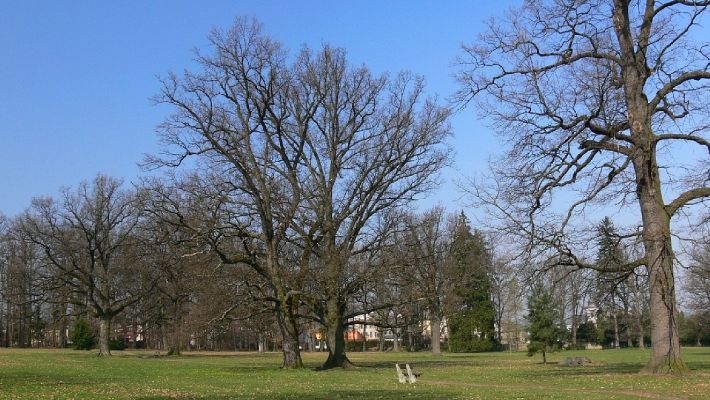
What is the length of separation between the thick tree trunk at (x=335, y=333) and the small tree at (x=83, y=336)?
5128 cm

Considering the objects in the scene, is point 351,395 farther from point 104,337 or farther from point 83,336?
point 83,336

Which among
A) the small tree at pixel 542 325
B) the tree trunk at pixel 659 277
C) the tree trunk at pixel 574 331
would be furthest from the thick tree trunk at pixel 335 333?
the tree trunk at pixel 574 331

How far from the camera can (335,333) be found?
36094 millimetres

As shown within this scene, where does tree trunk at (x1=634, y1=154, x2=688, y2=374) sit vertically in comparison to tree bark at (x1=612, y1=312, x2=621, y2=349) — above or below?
above

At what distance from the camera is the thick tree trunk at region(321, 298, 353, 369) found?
3584 centimetres

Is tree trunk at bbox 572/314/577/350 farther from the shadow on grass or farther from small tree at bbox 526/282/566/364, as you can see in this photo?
the shadow on grass

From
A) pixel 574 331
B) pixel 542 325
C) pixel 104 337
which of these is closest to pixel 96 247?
pixel 104 337

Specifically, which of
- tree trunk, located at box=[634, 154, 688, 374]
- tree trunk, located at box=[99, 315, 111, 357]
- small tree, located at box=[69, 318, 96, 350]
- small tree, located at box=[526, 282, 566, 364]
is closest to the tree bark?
small tree, located at box=[526, 282, 566, 364]

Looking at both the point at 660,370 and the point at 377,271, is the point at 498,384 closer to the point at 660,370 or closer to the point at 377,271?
the point at 660,370

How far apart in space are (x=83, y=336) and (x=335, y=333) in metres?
52.0

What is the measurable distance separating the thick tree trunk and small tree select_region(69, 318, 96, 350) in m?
51.3

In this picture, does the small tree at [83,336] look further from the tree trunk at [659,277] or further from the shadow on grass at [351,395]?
the tree trunk at [659,277]

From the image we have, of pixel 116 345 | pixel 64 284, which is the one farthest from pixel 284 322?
pixel 116 345

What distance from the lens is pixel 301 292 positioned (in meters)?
34.0
